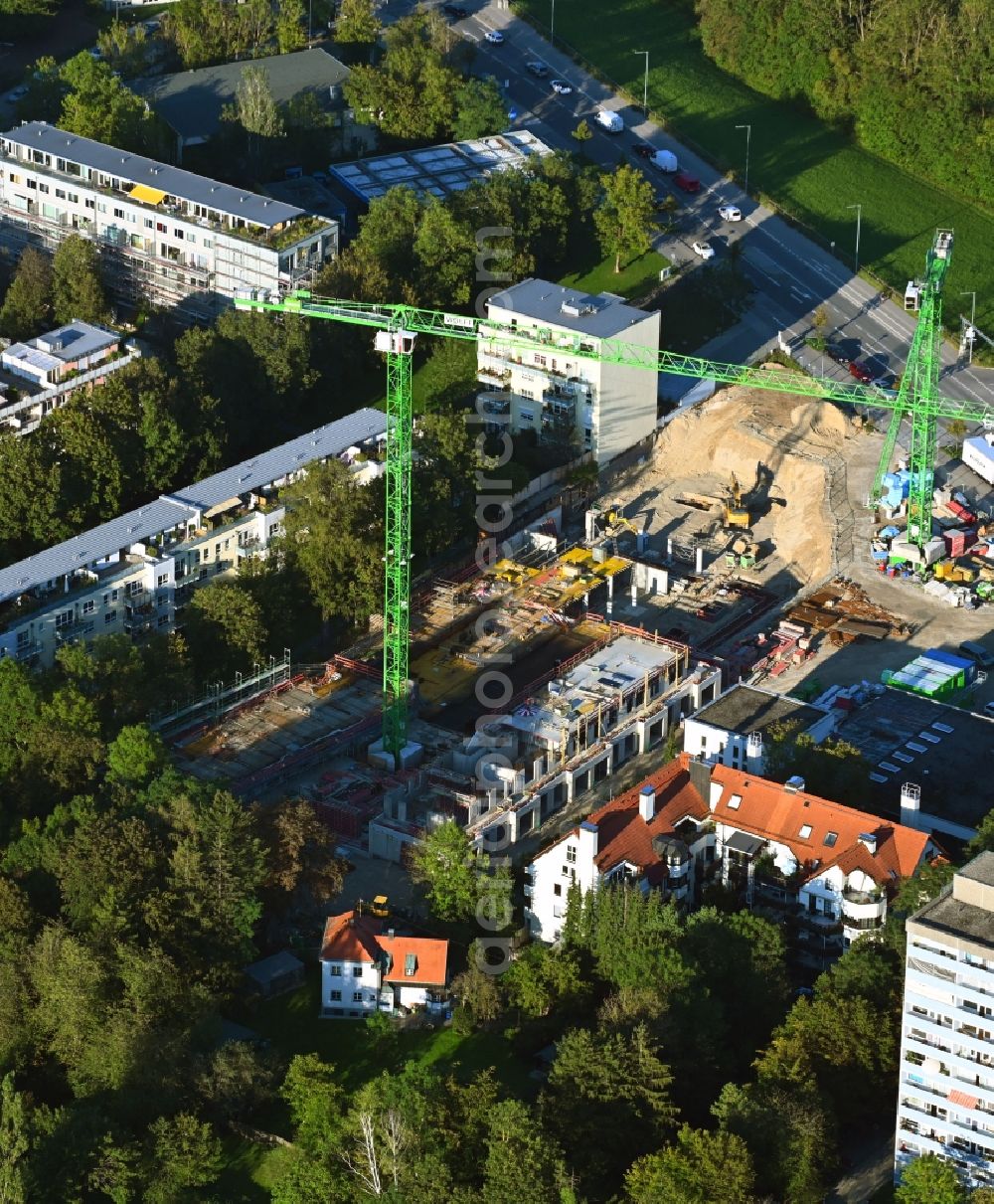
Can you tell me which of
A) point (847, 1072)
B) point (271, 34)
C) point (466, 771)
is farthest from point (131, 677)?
point (271, 34)

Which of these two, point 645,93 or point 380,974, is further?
point 645,93

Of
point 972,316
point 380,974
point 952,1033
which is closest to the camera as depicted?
point 952,1033

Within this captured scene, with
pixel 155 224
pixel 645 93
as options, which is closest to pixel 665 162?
pixel 645 93

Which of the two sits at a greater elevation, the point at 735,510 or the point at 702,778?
the point at 702,778

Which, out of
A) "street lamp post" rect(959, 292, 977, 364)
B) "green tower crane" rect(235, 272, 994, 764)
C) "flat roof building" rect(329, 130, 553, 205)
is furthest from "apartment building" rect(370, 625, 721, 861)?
"flat roof building" rect(329, 130, 553, 205)

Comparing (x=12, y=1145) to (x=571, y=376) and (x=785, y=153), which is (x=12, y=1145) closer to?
(x=571, y=376)

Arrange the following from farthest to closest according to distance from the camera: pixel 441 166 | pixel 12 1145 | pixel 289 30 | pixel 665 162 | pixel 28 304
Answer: pixel 289 30
pixel 665 162
pixel 441 166
pixel 28 304
pixel 12 1145

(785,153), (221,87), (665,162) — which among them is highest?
(221,87)
